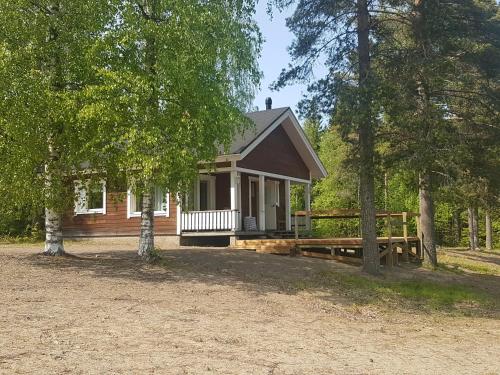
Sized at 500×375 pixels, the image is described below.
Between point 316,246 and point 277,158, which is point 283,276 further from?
point 277,158

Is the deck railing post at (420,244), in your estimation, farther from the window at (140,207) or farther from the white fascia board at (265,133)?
the window at (140,207)

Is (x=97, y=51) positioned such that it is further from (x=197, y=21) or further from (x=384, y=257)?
(x=384, y=257)

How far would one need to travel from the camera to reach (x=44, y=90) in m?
12.0

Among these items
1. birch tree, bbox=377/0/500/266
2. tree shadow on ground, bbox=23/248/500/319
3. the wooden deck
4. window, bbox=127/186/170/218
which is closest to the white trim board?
the wooden deck

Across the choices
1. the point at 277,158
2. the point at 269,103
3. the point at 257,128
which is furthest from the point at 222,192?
the point at 269,103

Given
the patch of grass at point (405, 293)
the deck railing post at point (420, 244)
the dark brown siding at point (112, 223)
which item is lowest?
the patch of grass at point (405, 293)

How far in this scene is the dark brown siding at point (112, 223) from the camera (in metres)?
21.4

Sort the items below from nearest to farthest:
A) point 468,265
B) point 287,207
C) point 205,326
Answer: point 205,326, point 468,265, point 287,207

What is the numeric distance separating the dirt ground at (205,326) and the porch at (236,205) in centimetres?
570

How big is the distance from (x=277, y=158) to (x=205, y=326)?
15.9 meters

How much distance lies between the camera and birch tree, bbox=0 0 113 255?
38.9 feet

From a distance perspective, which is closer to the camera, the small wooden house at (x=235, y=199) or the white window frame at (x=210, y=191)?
the small wooden house at (x=235, y=199)

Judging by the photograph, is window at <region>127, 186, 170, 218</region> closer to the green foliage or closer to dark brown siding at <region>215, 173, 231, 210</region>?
dark brown siding at <region>215, 173, 231, 210</region>

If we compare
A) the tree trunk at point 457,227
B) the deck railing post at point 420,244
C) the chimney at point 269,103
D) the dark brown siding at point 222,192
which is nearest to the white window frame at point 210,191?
the dark brown siding at point 222,192
